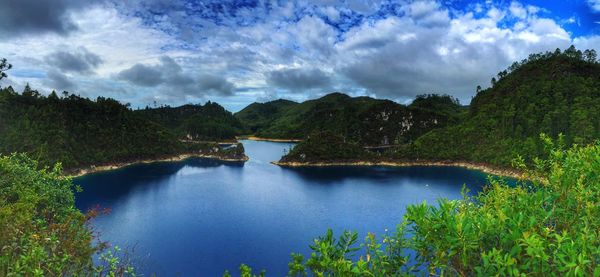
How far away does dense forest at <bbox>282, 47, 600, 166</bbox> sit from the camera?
11661 cm

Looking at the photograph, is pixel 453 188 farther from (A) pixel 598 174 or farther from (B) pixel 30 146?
(B) pixel 30 146

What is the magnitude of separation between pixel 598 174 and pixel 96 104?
179404 mm

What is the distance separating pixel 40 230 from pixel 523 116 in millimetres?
150685

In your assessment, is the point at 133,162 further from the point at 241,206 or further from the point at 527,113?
the point at 527,113

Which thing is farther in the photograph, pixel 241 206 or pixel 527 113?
pixel 527 113

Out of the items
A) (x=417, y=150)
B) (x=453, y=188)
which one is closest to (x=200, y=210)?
(x=453, y=188)

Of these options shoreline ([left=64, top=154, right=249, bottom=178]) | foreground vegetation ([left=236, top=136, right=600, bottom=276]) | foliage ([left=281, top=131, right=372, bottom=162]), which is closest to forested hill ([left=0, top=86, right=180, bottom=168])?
shoreline ([left=64, top=154, right=249, bottom=178])

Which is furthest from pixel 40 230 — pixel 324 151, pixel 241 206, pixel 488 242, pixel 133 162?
pixel 133 162

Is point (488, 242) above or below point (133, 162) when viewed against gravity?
above

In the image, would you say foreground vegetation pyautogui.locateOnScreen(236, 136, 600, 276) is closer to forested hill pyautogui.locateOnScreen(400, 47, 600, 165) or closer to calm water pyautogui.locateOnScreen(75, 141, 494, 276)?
calm water pyautogui.locateOnScreen(75, 141, 494, 276)

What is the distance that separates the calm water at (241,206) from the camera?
1897 inches

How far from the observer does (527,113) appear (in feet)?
437

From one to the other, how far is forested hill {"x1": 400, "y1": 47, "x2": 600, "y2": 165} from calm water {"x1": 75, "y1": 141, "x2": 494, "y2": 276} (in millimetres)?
15966

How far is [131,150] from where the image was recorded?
14675 cm
